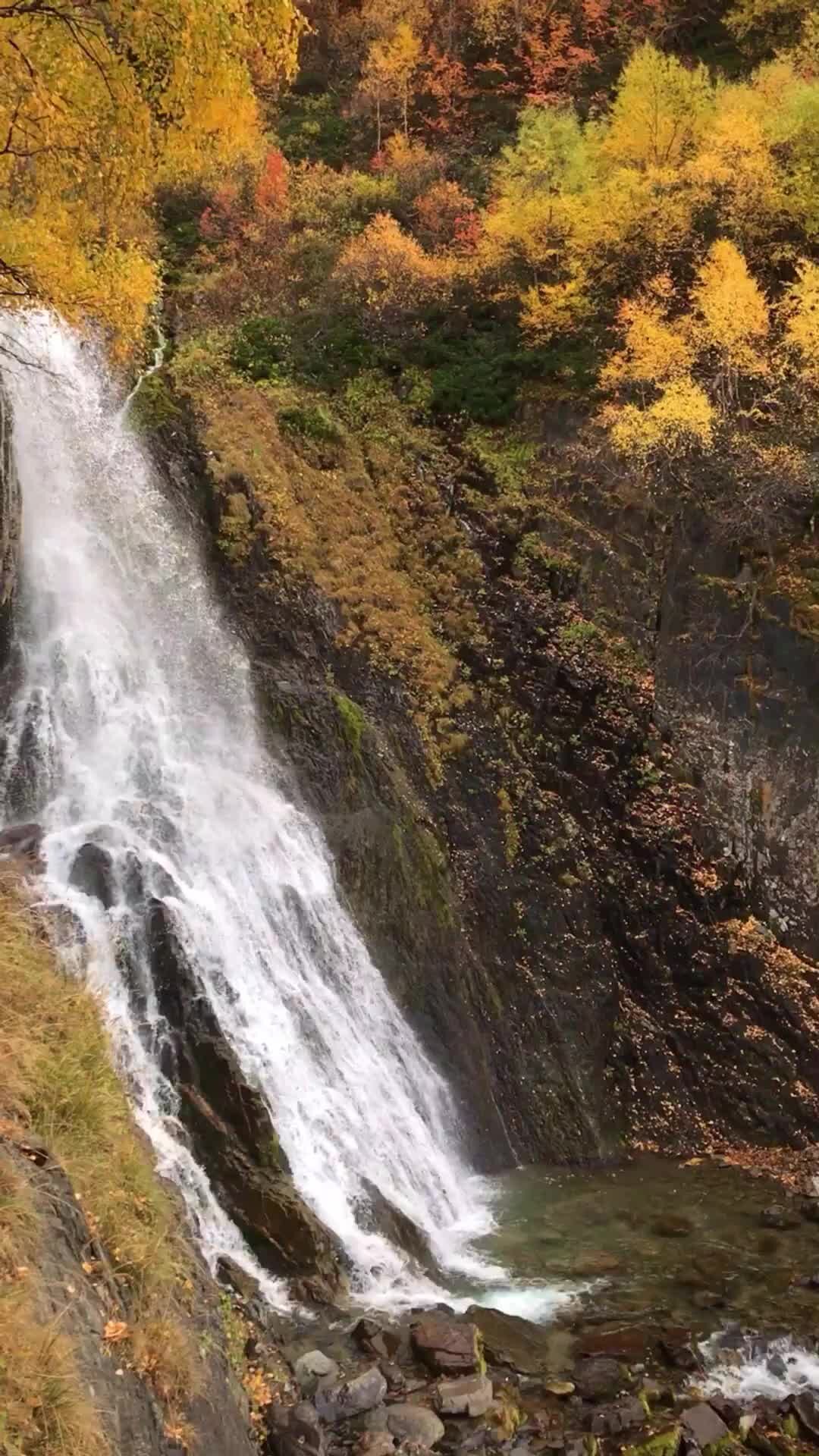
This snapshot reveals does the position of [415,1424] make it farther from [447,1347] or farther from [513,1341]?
[513,1341]

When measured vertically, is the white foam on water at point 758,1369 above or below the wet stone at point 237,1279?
below

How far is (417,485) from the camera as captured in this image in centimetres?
1598

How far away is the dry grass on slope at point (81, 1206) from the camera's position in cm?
302

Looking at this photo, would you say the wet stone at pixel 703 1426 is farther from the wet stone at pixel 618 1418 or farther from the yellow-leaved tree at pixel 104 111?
the yellow-leaved tree at pixel 104 111

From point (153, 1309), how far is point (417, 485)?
1369cm

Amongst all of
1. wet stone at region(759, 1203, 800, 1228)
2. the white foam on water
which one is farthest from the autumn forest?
wet stone at region(759, 1203, 800, 1228)

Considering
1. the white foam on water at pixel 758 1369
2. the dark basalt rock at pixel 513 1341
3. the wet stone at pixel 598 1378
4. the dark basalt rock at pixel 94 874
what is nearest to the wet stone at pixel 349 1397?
the dark basalt rock at pixel 513 1341

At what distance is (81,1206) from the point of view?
4262 mm

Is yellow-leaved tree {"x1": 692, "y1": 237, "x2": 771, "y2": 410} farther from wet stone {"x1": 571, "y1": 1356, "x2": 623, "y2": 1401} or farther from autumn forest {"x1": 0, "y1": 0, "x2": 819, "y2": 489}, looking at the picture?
wet stone {"x1": 571, "y1": 1356, "x2": 623, "y2": 1401}

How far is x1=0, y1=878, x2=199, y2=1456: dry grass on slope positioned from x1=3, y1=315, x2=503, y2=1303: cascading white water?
266cm

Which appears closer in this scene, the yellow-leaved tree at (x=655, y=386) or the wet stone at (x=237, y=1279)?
the wet stone at (x=237, y=1279)

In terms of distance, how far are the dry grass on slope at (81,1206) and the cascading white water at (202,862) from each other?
8.74 ft

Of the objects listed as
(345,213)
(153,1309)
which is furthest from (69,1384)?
(345,213)

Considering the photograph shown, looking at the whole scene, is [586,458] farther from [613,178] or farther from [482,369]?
[613,178]
